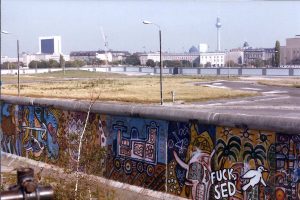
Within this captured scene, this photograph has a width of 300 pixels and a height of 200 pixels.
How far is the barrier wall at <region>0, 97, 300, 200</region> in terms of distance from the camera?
34.0ft

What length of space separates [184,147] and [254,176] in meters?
2.20

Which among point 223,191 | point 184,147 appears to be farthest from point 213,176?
point 184,147

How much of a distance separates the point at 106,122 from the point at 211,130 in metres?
4.17

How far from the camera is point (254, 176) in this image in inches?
424

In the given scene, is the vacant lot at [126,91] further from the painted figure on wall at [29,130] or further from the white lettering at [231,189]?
the white lettering at [231,189]

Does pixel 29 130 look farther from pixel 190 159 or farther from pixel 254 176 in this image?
pixel 254 176

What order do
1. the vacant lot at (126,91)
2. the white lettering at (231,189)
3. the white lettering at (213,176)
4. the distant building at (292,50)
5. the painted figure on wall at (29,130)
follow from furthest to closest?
the distant building at (292,50)
the vacant lot at (126,91)
the painted figure on wall at (29,130)
the white lettering at (213,176)
the white lettering at (231,189)

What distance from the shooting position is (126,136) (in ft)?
46.7

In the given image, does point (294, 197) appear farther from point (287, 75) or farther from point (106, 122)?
point (287, 75)

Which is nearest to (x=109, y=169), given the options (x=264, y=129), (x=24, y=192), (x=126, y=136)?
(x=126, y=136)

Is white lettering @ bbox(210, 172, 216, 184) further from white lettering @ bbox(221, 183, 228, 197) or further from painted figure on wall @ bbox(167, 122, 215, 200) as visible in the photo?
white lettering @ bbox(221, 183, 228, 197)

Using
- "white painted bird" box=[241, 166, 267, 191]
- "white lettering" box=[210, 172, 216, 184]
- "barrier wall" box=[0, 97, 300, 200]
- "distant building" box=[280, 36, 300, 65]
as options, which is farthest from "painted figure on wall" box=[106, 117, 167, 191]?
"distant building" box=[280, 36, 300, 65]

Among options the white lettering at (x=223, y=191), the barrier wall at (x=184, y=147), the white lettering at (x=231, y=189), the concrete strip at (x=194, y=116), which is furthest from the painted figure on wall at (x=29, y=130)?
the white lettering at (x=231, y=189)

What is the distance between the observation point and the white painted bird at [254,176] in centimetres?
1062
